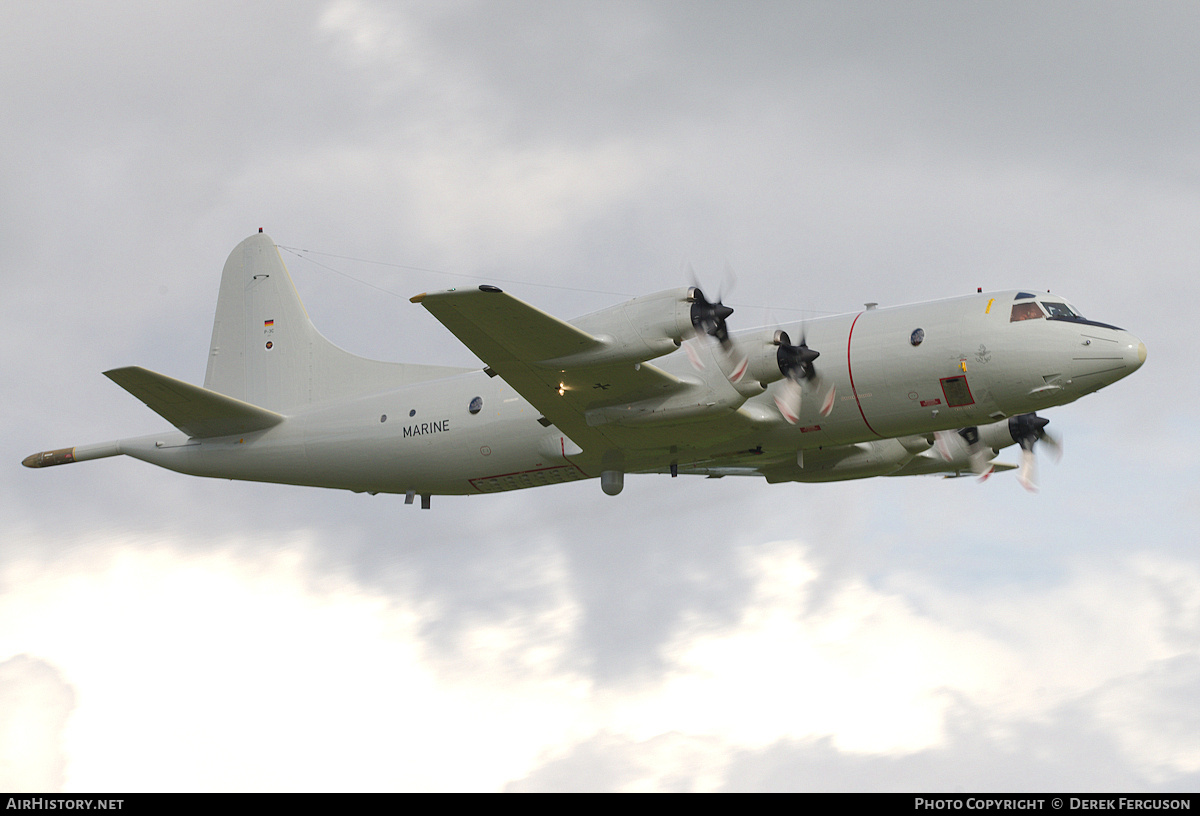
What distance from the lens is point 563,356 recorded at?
20484 millimetres

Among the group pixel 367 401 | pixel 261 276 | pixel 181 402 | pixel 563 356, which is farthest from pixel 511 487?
pixel 261 276

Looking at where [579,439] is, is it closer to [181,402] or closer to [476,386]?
[476,386]

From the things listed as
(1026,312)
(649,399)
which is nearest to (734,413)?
(649,399)

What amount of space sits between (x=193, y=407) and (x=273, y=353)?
4.35 metres

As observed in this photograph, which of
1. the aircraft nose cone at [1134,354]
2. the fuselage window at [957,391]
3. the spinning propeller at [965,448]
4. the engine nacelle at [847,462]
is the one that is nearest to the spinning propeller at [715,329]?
the fuselage window at [957,391]

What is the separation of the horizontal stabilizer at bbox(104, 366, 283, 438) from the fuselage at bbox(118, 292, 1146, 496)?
30cm

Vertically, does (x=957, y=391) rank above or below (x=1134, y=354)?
below

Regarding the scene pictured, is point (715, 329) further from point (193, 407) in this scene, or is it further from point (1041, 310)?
point (193, 407)

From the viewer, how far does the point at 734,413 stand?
22188 mm

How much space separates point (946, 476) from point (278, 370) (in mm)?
17547

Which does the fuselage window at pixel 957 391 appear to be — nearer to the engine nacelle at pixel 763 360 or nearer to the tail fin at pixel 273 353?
the engine nacelle at pixel 763 360

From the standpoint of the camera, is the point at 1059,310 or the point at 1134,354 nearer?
the point at 1134,354

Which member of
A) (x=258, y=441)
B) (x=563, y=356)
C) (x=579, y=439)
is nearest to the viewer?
(x=563, y=356)

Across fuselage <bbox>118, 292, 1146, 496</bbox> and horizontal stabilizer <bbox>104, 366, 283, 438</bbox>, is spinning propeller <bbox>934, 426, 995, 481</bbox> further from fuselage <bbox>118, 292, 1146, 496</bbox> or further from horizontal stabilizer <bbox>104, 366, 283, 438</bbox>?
horizontal stabilizer <bbox>104, 366, 283, 438</bbox>
